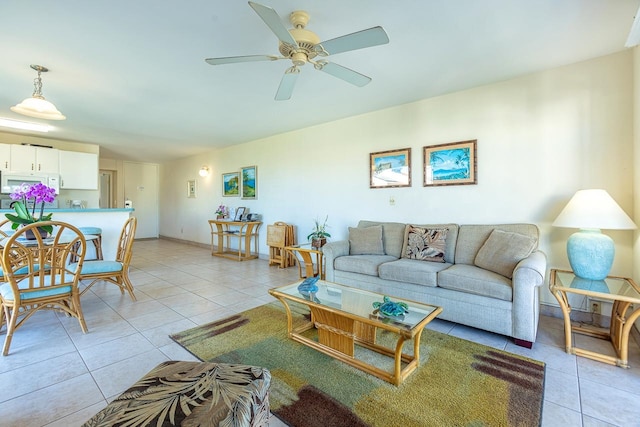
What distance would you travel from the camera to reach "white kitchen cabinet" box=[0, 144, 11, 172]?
16.4 feet

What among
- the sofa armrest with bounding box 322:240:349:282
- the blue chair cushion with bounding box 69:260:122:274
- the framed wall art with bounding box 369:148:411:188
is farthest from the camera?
the framed wall art with bounding box 369:148:411:188

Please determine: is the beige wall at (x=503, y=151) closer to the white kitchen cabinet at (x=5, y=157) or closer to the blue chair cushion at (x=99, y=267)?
the blue chair cushion at (x=99, y=267)

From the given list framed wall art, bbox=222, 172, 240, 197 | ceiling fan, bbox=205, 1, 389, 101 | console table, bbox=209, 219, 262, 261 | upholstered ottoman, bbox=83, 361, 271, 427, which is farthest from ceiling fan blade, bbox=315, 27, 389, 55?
framed wall art, bbox=222, 172, 240, 197

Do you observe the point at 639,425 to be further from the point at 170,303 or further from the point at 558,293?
the point at 170,303

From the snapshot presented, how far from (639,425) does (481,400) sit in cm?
73

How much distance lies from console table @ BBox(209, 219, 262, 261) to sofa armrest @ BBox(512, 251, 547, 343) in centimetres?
458

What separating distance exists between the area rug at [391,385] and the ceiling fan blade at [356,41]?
2.13 meters

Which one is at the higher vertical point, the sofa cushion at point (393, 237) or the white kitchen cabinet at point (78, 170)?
the white kitchen cabinet at point (78, 170)

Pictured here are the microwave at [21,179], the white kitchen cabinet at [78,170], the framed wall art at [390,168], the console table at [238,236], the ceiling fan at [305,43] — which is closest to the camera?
the ceiling fan at [305,43]

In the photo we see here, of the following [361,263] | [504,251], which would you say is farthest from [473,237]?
[361,263]

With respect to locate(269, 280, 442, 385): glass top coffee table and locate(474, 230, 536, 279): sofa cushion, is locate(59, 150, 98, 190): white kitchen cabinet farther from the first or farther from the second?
locate(474, 230, 536, 279): sofa cushion

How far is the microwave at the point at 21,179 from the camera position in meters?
5.00

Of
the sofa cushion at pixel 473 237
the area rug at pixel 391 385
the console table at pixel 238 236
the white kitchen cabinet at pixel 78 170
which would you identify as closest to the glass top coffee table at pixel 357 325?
the area rug at pixel 391 385

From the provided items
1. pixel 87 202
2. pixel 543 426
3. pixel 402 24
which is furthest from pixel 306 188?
pixel 87 202
